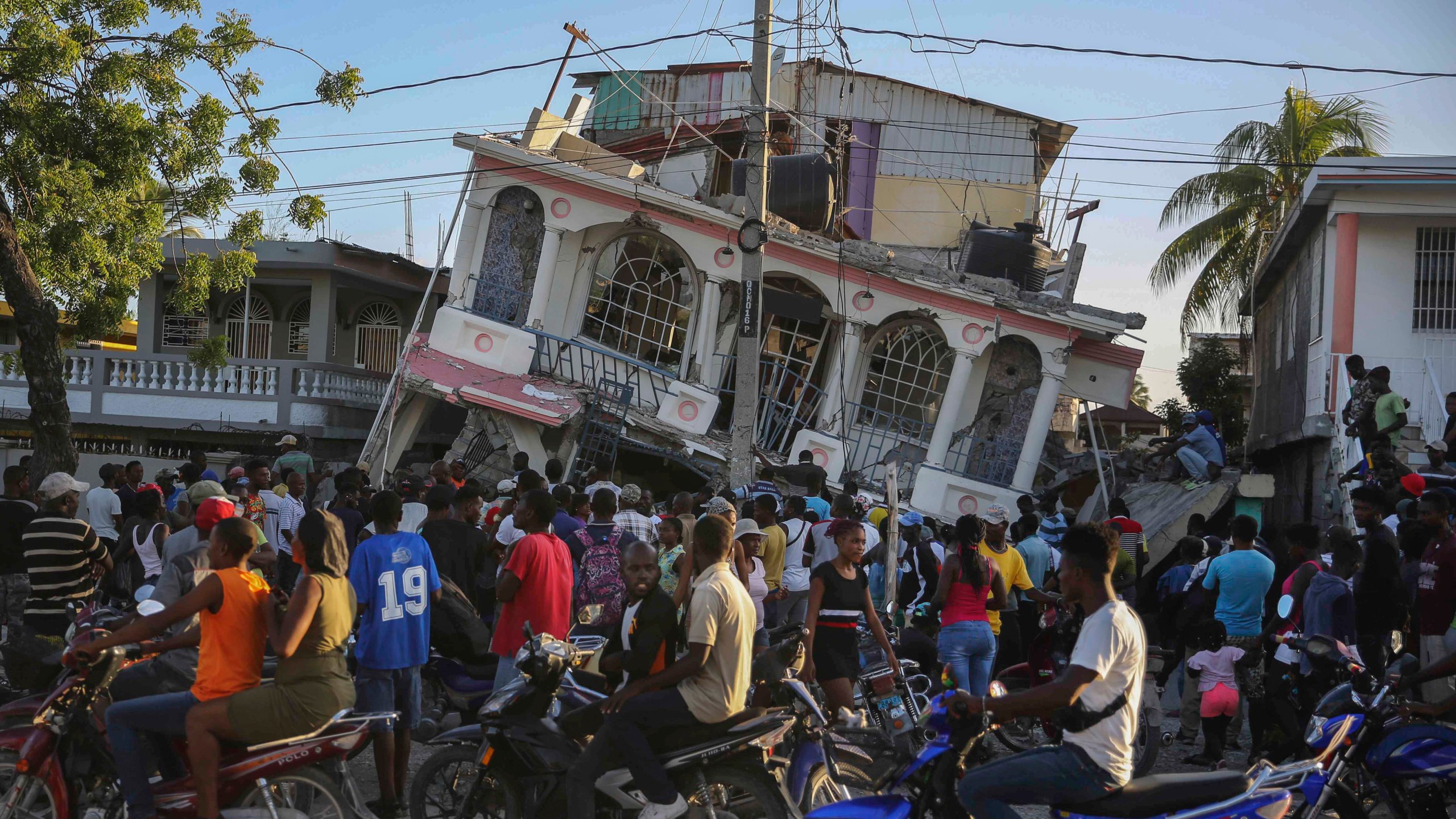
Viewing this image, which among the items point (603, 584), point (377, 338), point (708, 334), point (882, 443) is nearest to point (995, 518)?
point (603, 584)

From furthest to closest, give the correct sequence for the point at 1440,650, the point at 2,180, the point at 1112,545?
the point at 2,180 < the point at 1440,650 < the point at 1112,545

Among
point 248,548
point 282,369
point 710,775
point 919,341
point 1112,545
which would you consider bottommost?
point 710,775

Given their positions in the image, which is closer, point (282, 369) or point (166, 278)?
point (282, 369)

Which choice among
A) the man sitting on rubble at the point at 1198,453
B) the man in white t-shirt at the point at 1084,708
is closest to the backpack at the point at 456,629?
the man in white t-shirt at the point at 1084,708

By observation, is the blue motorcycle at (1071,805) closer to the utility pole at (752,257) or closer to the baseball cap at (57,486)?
the baseball cap at (57,486)

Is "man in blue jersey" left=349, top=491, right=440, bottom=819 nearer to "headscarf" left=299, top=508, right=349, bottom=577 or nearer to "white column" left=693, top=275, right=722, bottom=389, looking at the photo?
"headscarf" left=299, top=508, right=349, bottom=577

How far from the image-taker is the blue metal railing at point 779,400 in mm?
18922

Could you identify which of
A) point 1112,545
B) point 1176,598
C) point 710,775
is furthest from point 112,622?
point 1176,598

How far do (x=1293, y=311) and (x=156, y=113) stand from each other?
17.9 meters

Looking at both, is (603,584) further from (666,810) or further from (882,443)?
(882,443)

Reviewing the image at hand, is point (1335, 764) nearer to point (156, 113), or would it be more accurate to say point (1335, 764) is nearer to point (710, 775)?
point (710, 775)

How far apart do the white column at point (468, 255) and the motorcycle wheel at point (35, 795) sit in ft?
47.6

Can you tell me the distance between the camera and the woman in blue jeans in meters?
7.94

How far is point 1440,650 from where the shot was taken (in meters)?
7.81
